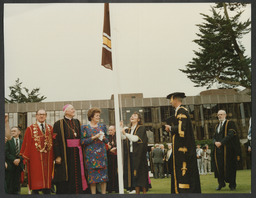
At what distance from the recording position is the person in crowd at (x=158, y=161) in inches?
206

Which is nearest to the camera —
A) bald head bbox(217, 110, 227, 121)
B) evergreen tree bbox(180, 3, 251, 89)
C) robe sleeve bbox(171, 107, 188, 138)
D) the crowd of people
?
robe sleeve bbox(171, 107, 188, 138)

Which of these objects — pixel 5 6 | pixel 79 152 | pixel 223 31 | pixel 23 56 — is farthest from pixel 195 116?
pixel 5 6

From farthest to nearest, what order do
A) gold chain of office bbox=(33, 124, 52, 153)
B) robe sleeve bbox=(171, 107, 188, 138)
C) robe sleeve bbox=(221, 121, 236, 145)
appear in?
robe sleeve bbox=(221, 121, 236, 145)
gold chain of office bbox=(33, 124, 52, 153)
robe sleeve bbox=(171, 107, 188, 138)

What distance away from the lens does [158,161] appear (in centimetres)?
533

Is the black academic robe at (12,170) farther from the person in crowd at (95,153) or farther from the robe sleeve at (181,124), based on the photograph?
the robe sleeve at (181,124)

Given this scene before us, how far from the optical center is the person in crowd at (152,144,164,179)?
17.2 ft

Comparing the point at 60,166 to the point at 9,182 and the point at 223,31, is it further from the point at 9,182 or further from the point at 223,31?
the point at 223,31

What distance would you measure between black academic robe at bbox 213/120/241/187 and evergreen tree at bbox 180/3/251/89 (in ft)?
2.68

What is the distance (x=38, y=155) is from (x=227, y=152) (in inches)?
126

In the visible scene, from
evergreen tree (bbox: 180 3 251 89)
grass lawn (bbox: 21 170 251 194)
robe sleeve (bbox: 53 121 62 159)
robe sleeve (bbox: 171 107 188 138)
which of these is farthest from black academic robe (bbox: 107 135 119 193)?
evergreen tree (bbox: 180 3 251 89)

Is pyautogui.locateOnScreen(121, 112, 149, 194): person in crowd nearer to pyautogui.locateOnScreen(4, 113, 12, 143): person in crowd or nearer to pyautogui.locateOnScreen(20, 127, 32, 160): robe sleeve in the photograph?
pyautogui.locateOnScreen(20, 127, 32, 160): robe sleeve

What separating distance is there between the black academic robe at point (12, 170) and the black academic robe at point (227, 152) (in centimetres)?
337

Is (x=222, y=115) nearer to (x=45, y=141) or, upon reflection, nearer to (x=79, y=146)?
(x=79, y=146)

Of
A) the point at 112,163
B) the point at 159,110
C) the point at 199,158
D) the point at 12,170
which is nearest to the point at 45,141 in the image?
the point at 12,170
